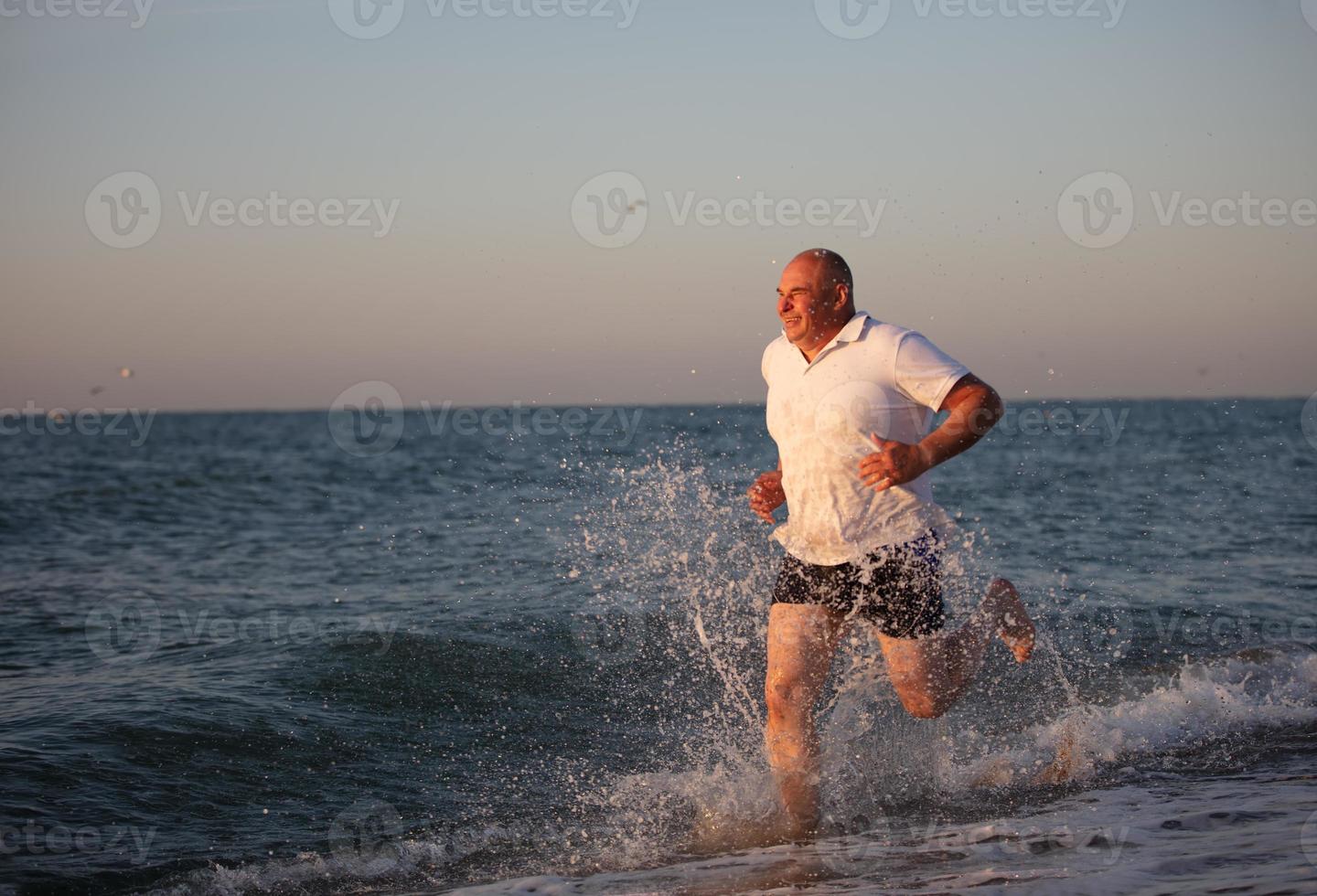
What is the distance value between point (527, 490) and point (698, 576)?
9.53m

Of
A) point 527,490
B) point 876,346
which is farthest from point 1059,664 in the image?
point 527,490

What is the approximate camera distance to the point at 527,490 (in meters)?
20.7

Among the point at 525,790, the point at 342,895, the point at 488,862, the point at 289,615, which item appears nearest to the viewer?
the point at 342,895

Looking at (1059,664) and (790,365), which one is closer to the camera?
(790,365)

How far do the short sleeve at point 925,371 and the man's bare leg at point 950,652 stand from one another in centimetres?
106

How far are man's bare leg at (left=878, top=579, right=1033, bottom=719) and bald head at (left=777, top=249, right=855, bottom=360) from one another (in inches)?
51.4

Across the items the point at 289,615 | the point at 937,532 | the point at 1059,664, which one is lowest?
the point at 1059,664

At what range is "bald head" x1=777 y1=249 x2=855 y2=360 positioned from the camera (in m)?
4.79

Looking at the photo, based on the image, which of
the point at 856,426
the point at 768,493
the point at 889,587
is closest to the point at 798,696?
the point at 889,587

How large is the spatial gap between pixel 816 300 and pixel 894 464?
0.85 meters

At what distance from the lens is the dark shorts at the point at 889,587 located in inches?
186

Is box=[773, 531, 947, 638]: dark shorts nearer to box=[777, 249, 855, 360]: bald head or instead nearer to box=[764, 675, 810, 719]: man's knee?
box=[764, 675, 810, 719]: man's knee

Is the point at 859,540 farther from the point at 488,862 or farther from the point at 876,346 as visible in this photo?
the point at 488,862

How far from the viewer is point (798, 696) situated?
489 cm
